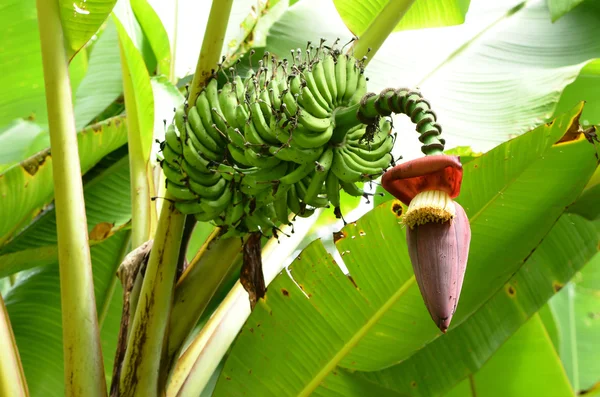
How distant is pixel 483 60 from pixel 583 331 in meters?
0.75

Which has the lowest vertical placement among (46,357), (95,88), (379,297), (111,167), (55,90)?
(379,297)

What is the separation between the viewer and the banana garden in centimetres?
83

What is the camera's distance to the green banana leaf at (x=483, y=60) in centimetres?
135

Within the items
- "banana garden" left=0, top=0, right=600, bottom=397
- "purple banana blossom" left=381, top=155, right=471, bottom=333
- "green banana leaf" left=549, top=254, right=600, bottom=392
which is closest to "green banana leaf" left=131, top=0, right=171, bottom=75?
"banana garden" left=0, top=0, right=600, bottom=397

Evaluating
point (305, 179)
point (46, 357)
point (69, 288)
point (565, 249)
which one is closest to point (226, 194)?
point (305, 179)

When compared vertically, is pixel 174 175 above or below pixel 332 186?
above

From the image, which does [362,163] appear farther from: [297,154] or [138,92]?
[138,92]

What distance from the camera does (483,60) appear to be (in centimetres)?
155

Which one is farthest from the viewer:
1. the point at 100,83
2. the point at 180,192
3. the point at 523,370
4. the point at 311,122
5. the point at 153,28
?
the point at 100,83

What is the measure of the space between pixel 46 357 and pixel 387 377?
0.89m

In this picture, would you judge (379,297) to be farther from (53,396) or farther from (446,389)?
(53,396)

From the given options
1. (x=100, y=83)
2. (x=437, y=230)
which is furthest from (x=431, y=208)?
(x=100, y=83)

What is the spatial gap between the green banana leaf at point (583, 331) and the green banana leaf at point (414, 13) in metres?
0.73

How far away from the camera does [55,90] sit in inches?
41.1
